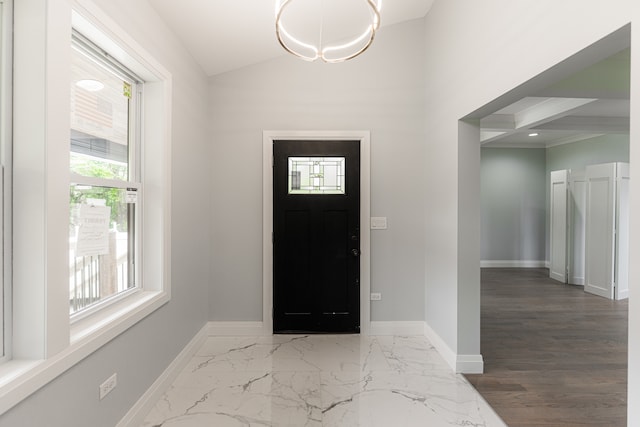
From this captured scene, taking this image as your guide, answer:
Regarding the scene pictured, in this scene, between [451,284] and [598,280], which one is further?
[598,280]

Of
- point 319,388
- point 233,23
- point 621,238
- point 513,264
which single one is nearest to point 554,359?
point 319,388

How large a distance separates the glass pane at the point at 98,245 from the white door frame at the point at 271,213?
4.68ft

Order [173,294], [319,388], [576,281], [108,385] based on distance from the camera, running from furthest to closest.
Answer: [576,281], [173,294], [319,388], [108,385]

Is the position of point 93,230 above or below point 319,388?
above

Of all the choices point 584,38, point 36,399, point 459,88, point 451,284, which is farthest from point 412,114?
point 36,399

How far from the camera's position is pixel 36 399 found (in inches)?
52.6

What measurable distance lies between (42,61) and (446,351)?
3294mm

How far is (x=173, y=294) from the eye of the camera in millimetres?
2719

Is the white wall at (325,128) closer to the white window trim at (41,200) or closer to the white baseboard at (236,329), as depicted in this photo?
the white baseboard at (236,329)

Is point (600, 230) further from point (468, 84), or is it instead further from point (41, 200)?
point (41, 200)

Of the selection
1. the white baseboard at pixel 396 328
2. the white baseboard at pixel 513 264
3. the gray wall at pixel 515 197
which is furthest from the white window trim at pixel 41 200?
the white baseboard at pixel 513 264

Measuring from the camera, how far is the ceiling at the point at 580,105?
271 cm

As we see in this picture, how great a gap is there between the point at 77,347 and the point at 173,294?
1160 mm

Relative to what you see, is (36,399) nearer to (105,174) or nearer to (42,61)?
(105,174)
